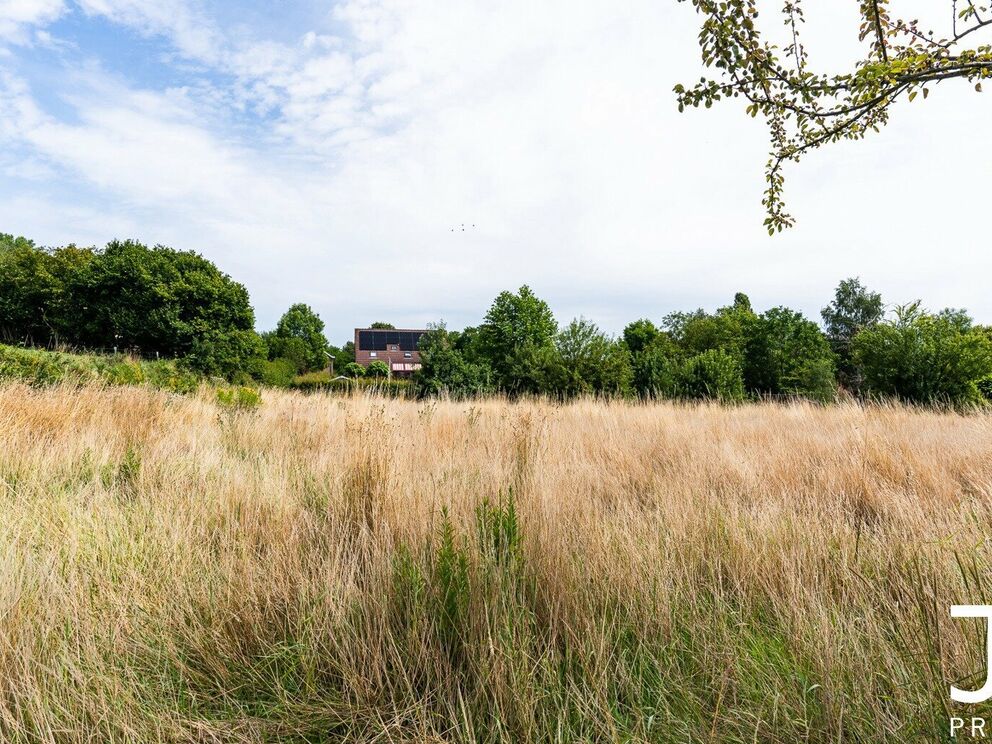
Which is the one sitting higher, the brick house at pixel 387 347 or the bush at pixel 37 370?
the brick house at pixel 387 347

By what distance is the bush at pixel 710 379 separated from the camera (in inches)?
516

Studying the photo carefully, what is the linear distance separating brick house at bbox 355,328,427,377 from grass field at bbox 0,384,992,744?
67.3 metres

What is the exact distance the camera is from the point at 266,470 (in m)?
3.90

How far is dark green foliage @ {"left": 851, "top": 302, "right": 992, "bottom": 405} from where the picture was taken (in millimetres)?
10250

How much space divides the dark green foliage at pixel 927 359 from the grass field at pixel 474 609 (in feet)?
29.7

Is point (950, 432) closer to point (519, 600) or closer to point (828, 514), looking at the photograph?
point (828, 514)

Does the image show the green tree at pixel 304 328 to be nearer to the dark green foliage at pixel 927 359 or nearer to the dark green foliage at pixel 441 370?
the dark green foliage at pixel 441 370

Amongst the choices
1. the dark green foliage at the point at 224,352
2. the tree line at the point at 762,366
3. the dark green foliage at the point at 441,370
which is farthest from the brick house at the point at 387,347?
the dark green foliage at the point at 441,370

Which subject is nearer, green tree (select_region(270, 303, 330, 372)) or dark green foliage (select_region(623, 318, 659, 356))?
dark green foliage (select_region(623, 318, 659, 356))

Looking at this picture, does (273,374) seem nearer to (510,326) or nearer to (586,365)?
(510,326)

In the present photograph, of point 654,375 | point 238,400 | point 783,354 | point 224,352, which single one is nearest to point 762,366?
point 783,354

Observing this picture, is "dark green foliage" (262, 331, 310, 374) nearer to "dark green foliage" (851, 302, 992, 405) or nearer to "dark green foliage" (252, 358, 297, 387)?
"dark green foliage" (252, 358, 297, 387)

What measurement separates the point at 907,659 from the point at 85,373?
10.9m

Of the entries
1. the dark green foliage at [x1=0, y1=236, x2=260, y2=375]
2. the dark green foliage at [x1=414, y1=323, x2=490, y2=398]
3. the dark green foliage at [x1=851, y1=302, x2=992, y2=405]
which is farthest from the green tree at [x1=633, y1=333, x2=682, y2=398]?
the dark green foliage at [x1=0, y1=236, x2=260, y2=375]
